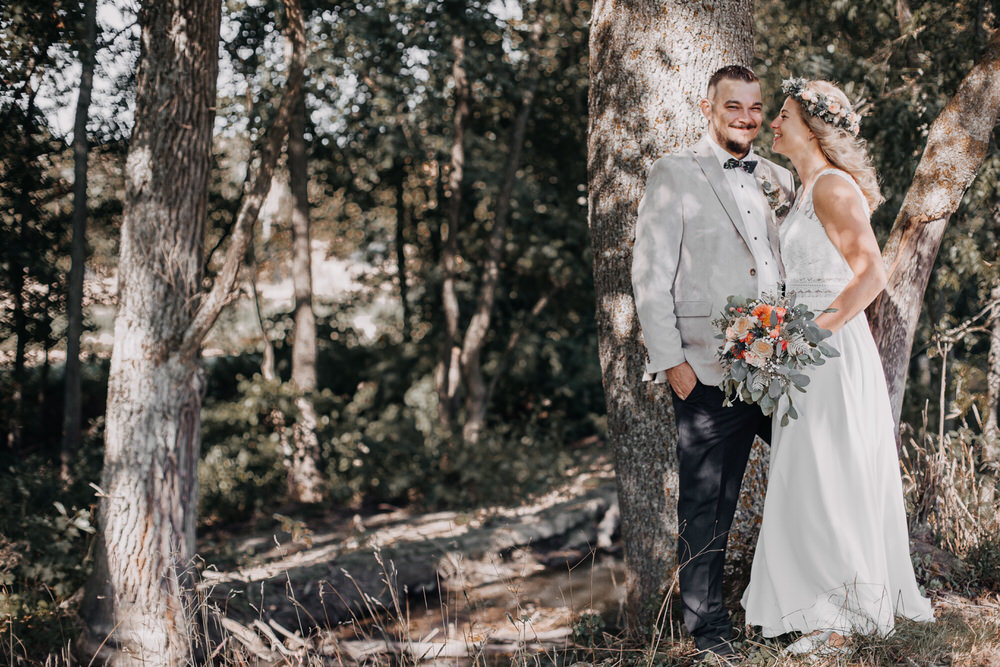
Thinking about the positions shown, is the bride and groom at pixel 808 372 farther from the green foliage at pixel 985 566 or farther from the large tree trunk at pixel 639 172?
the green foliage at pixel 985 566

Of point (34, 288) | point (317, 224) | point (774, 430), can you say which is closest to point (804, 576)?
point (774, 430)

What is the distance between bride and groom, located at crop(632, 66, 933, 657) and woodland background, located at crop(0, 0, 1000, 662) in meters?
1.10

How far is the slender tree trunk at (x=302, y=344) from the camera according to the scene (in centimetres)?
938

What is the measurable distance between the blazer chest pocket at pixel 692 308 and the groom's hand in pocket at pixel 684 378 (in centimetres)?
19

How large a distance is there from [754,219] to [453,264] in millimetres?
7825

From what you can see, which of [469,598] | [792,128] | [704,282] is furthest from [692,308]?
[469,598]

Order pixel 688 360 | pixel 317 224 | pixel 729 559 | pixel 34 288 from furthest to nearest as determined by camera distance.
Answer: pixel 317 224, pixel 34 288, pixel 729 559, pixel 688 360

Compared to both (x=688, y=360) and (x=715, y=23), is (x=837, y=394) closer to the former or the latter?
(x=688, y=360)

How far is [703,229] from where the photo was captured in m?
3.04

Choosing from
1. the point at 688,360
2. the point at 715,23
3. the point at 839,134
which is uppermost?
the point at 715,23

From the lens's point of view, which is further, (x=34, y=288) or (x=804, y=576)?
(x=34, y=288)

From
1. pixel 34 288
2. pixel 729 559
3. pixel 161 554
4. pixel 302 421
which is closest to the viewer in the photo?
pixel 729 559

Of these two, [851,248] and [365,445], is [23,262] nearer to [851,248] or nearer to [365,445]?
[365,445]

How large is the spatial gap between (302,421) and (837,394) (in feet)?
24.5
